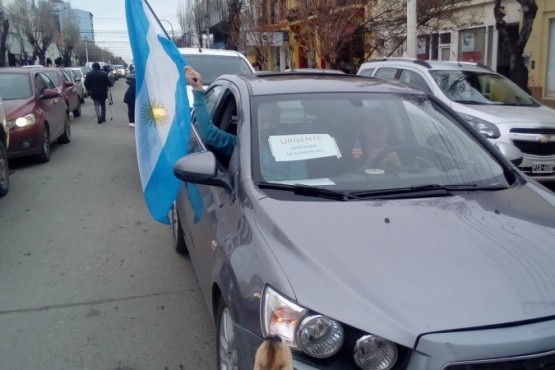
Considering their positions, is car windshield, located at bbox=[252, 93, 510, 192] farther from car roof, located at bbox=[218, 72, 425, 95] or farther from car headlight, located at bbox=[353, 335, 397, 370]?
car headlight, located at bbox=[353, 335, 397, 370]

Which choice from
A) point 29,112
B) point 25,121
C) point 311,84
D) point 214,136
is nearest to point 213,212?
point 214,136

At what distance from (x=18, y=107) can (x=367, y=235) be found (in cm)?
931

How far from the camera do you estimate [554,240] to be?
8.79ft

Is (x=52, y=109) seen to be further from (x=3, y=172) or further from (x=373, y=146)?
(x=373, y=146)

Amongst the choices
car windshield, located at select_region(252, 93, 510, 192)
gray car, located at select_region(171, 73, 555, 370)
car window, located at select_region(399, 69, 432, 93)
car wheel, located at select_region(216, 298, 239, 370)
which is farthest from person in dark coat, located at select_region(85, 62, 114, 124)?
car wheel, located at select_region(216, 298, 239, 370)

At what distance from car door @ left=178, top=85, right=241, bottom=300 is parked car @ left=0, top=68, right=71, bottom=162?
6.25 meters

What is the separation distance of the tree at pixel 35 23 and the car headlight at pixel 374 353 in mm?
52827

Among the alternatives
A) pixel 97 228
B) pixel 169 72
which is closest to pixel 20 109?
pixel 97 228

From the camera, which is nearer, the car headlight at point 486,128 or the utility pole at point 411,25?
the car headlight at point 486,128

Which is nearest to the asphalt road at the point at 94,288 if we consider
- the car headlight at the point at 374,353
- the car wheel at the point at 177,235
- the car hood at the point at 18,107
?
the car wheel at the point at 177,235

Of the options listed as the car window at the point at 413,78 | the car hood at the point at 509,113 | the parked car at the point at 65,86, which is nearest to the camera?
the car hood at the point at 509,113

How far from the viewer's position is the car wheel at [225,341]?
8.95ft

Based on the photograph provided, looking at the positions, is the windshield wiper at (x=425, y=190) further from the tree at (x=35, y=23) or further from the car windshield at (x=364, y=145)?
the tree at (x=35, y=23)

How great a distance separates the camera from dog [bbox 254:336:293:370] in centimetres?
201
